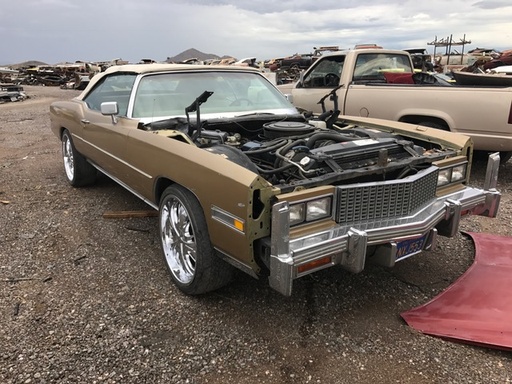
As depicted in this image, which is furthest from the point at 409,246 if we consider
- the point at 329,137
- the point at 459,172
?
the point at 329,137

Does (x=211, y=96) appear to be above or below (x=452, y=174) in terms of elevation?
above

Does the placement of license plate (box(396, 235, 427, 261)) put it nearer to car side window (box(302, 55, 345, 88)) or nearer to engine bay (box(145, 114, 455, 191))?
engine bay (box(145, 114, 455, 191))

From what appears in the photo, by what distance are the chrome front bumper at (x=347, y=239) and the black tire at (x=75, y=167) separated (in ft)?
12.8

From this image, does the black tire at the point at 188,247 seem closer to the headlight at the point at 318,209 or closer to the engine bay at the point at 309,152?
the engine bay at the point at 309,152

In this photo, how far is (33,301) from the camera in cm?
313

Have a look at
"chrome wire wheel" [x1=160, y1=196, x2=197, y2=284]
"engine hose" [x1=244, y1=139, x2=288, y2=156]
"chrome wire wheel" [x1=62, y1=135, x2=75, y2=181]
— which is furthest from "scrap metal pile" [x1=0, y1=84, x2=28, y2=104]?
"engine hose" [x1=244, y1=139, x2=288, y2=156]

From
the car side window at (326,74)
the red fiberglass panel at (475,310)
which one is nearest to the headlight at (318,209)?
the red fiberglass panel at (475,310)

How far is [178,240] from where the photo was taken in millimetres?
3236

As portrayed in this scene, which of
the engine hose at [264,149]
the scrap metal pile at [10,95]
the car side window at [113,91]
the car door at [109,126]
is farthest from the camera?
the scrap metal pile at [10,95]

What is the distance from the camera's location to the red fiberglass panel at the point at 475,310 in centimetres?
267

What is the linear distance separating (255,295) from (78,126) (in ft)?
10.8

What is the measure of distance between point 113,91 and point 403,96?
13.0 feet

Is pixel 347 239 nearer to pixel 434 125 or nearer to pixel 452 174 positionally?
pixel 452 174

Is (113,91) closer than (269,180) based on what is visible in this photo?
No
